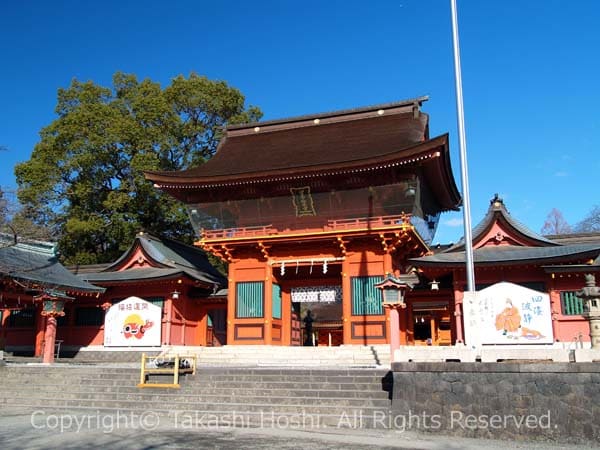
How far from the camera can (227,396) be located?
46.1 feet

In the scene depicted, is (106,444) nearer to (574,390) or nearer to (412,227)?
(574,390)

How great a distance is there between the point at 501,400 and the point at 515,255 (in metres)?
9.73

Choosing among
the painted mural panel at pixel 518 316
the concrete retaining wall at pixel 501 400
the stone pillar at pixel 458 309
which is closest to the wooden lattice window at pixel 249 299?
the stone pillar at pixel 458 309

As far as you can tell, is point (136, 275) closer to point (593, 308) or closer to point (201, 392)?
point (201, 392)

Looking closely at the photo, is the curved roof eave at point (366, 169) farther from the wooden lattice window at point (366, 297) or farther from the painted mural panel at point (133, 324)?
the painted mural panel at point (133, 324)

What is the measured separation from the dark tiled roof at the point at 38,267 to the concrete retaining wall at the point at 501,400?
1451cm

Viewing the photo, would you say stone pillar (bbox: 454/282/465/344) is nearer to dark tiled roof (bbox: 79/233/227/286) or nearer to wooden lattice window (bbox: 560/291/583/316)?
wooden lattice window (bbox: 560/291/583/316)

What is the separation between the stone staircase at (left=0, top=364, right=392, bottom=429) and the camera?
12391 millimetres

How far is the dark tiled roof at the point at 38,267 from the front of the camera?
66.5 ft

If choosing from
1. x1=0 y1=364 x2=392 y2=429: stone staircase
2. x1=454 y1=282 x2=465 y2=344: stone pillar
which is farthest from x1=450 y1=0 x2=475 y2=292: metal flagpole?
x1=454 y1=282 x2=465 y2=344: stone pillar

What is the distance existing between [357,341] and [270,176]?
7.45 m

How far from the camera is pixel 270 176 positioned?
887 inches

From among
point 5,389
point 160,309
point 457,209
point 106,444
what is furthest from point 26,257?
point 457,209

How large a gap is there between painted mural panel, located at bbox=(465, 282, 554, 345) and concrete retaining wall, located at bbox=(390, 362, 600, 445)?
7.70 meters
